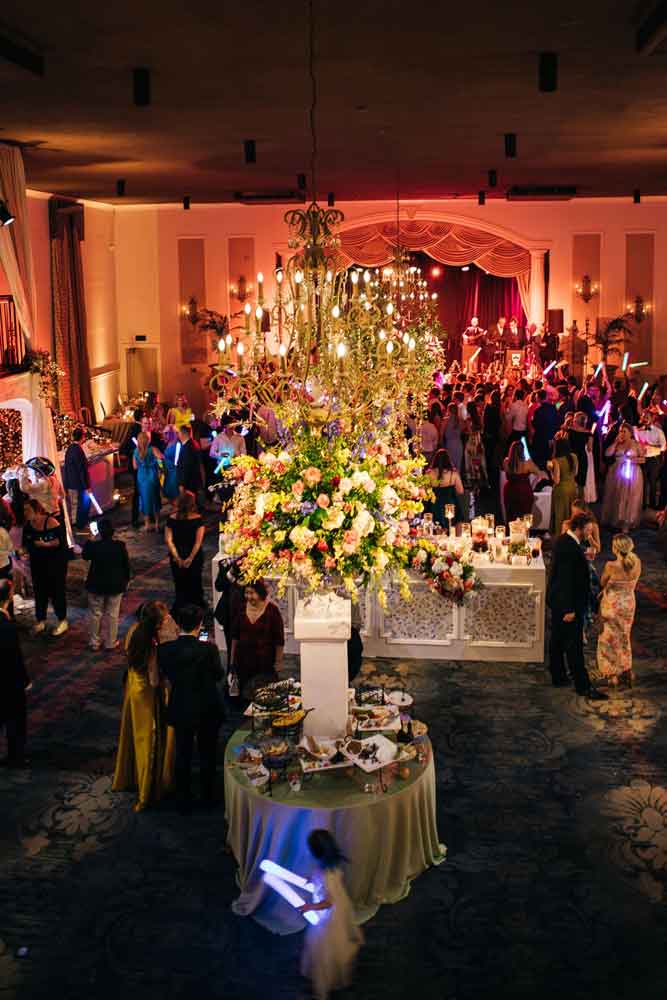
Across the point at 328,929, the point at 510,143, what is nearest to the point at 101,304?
the point at 510,143

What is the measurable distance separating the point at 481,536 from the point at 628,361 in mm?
11737

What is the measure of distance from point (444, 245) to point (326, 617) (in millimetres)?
15751

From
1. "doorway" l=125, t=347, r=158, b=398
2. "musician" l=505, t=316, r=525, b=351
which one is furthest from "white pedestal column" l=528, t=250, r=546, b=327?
"doorway" l=125, t=347, r=158, b=398

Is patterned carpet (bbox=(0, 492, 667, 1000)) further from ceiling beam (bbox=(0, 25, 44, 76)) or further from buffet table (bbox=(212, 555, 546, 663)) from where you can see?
ceiling beam (bbox=(0, 25, 44, 76))

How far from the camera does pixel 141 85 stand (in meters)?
6.90

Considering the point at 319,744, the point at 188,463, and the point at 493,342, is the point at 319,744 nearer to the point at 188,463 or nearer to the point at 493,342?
the point at 188,463

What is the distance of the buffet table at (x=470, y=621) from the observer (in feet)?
26.8

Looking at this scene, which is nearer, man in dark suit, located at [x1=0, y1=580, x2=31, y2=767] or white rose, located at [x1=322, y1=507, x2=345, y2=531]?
white rose, located at [x1=322, y1=507, x2=345, y2=531]

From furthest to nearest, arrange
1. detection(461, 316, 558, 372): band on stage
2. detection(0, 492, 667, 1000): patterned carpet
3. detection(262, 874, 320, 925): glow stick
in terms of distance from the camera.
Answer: detection(461, 316, 558, 372): band on stage → detection(0, 492, 667, 1000): patterned carpet → detection(262, 874, 320, 925): glow stick

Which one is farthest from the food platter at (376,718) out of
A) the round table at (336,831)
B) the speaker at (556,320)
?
the speaker at (556,320)

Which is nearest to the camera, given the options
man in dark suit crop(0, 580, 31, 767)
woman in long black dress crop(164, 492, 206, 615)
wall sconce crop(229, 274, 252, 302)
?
man in dark suit crop(0, 580, 31, 767)

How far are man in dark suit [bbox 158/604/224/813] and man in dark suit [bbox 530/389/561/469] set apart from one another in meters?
8.95

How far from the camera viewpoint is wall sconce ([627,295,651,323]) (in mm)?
19291

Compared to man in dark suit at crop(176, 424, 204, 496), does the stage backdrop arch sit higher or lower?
higher
